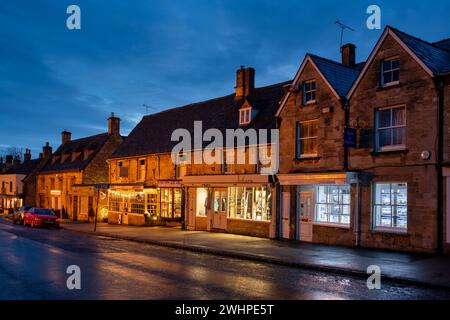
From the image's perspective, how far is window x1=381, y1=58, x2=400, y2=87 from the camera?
19812 millimetres

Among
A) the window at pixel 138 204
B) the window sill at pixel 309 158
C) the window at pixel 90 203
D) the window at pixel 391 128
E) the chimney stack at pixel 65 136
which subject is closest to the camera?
the window at pixel 391 128

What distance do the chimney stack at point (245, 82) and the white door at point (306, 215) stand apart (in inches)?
436

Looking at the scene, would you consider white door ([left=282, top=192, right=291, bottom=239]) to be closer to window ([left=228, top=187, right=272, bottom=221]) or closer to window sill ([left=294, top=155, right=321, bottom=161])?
window ([left=228, top=187, right=272, bottom=221])

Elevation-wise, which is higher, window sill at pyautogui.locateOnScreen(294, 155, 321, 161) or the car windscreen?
window sill at pyautogui.locateOnScreen(294, 155, 321, 161)

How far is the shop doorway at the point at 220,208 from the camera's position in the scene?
91.7ft

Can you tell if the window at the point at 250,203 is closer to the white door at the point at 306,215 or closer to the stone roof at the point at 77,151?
the white door at the point at 306,215

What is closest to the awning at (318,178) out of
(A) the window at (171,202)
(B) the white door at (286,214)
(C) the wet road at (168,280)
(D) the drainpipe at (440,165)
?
(B) the white door at (286,214)

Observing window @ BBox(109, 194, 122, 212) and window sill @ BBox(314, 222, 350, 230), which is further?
window @ BBox(109, 194, 122, 212)

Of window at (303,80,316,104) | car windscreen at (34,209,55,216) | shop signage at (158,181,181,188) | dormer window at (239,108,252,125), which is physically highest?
window at (303,80,316,104)

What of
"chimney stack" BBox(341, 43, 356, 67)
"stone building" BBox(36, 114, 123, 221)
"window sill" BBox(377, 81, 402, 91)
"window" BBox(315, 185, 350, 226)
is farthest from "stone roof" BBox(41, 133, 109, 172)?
"window sill" BBox(377, 81, 402, 91)

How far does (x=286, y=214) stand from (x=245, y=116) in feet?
24.7

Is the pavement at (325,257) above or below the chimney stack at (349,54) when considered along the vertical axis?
below

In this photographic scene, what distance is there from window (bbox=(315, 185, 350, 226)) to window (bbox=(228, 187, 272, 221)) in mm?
→ 3067
